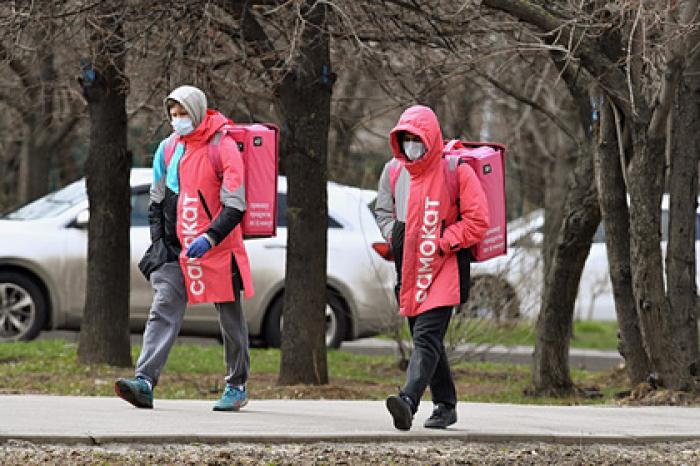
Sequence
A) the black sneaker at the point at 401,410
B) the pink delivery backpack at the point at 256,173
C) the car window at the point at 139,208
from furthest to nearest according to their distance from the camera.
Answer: the car window at the point at 139,208, the pink delivery backpack at the point at 256,173, the black sneaker at the point at 401,410

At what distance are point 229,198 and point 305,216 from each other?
3569mm

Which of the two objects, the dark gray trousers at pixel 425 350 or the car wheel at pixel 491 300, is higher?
the car wheel at pixel 491 300

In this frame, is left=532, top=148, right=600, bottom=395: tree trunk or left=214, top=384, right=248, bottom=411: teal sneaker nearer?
left=214, top=384, right=248, bottom=411: teal sneaker

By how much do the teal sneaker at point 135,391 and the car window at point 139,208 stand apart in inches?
283

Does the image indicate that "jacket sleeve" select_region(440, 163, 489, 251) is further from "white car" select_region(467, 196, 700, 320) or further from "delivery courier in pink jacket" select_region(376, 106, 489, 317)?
"white car" select_region(467, 196, 700, 320)

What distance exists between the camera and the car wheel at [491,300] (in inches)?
579

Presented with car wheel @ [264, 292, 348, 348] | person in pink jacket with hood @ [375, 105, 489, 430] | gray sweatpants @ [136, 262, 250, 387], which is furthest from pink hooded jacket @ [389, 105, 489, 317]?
car wheel @ [264, 292, 348, 348]

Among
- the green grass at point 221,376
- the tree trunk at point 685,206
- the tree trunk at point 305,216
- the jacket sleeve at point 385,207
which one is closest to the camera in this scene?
the jacket sleeve at point 385,207

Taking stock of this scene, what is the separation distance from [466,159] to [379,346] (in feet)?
36.3

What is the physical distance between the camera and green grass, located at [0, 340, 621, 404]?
12172 millimetres

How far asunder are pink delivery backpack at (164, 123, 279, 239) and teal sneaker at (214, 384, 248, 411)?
3.15ft

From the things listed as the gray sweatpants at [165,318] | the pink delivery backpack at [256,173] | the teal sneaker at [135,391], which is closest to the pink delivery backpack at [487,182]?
the pink delivery backpack at [256,173]

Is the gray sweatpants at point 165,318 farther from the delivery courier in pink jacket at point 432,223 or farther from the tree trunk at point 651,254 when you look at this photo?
the tree trunk at point 651,254

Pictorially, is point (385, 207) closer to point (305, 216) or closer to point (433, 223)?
point (433, 223)
